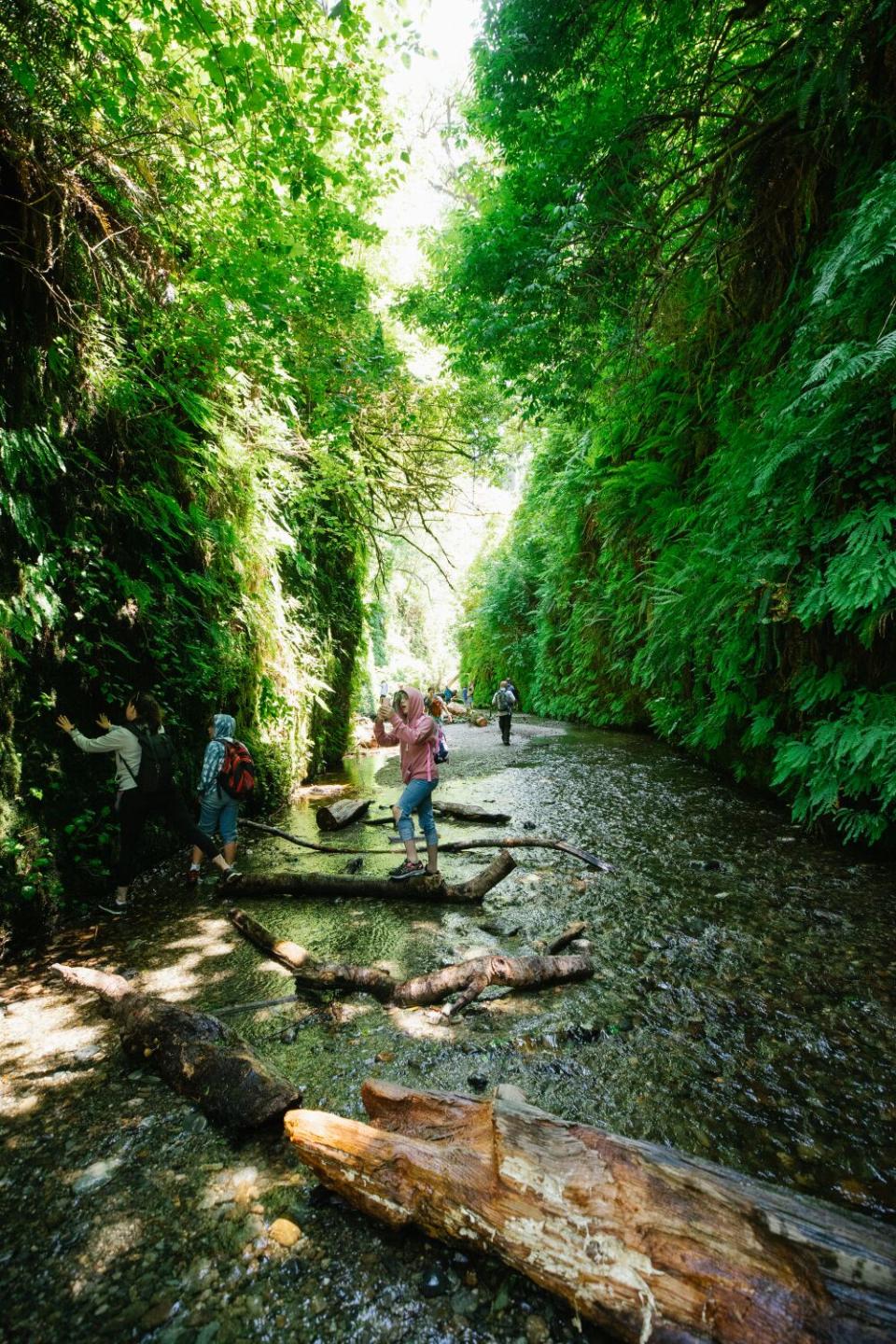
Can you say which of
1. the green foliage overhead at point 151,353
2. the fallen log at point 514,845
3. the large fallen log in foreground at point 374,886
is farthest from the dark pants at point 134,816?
the fallen log at point 514,845

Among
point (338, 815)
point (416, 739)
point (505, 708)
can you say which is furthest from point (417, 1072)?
point (505, 708)

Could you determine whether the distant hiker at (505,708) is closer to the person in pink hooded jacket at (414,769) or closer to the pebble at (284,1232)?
the person in pink hooded jacket at (414,769)

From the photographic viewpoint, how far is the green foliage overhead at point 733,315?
4828 mm

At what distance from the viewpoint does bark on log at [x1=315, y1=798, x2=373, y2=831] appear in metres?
7.76

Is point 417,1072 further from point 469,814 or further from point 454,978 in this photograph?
point 469,814

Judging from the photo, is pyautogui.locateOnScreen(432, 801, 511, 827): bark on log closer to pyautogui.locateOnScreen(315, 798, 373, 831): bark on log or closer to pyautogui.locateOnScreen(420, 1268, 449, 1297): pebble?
pyautogui.locateOnScreen(315, 798, 373, 831): bark on log

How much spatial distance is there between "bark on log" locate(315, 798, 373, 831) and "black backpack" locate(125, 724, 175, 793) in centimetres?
275

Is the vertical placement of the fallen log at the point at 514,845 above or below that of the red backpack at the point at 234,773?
below

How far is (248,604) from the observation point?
8.03 meters

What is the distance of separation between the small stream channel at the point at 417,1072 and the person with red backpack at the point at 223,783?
68 centimetres

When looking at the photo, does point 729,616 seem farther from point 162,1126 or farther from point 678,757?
point 162,1126

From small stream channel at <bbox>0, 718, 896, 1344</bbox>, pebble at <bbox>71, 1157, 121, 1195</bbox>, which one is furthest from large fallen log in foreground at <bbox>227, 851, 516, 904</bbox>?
pebble at <bbox>71, 1157, 121, 1195</bbox>

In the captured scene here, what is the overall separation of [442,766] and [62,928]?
8731 millimetres

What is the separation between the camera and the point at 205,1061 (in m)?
2.63
